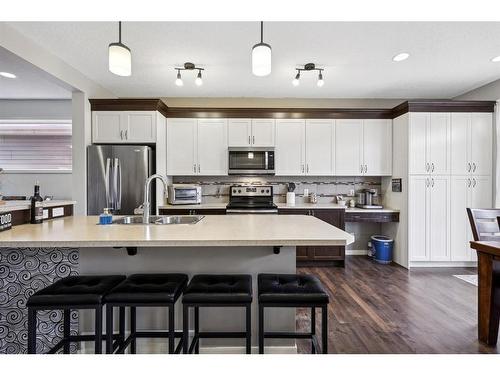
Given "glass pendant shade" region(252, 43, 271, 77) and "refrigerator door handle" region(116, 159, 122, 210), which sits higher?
"glass pendant shade" region(252, 43, 271, 77)

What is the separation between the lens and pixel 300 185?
4762 mm

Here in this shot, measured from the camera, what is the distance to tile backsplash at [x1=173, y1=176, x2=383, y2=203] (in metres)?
4.73

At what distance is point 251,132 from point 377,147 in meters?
1.98

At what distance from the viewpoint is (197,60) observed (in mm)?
3258

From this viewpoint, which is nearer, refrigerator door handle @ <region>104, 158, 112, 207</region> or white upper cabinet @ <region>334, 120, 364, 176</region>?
refrigerator door handle @ <region>104, 158, 112, 207</region>

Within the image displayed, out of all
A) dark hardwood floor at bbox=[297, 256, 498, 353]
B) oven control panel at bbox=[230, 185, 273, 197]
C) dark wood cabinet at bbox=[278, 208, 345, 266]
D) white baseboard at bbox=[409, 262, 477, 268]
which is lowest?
dark hardwood floor at bbox=[297, 256, 498, 353]

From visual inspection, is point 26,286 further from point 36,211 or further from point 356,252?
point 356,252

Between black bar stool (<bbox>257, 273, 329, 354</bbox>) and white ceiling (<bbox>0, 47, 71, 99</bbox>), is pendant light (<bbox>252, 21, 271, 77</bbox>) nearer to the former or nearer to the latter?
black bar stool (<bbox>257, 273, 329, 354</bbox>)

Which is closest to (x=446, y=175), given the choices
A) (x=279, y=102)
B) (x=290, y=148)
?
(x=290, y=148)

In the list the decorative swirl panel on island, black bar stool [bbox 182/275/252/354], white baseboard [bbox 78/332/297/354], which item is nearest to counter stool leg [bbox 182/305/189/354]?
black bar stool [bbox 182/275/252/354]

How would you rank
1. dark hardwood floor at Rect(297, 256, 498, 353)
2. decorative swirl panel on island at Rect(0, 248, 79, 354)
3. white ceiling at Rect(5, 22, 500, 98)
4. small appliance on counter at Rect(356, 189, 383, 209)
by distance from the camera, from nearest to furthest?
decorative swirl panel on island at Rect(0, 248, 79, 354) < dark hardwood floor at Rect(297, 256, 498, 353) < white ceiling at Rect(5, 22, 500, 98) < small appliance on counter at Rect(356, 189, 383, 209)

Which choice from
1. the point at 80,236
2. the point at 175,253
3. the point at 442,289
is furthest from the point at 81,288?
the point at 442,289

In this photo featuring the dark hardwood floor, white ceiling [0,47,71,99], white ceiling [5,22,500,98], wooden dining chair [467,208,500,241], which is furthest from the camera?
white ceiling [0,47,71,99]
